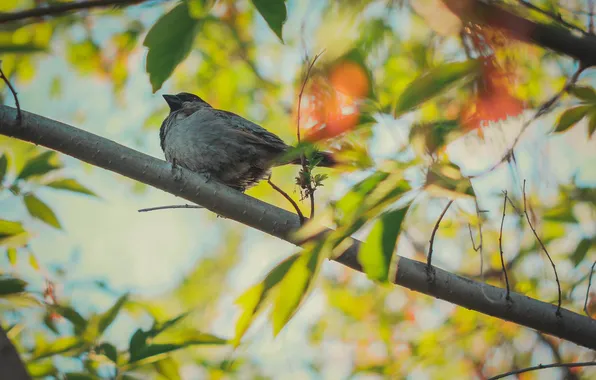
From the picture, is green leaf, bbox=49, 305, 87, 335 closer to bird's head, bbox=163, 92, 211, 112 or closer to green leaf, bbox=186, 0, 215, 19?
green leaf, bbox=186, 0, 215, 19

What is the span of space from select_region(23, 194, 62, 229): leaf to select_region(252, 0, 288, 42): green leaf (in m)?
1.92

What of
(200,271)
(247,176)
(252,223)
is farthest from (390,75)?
(200,271)

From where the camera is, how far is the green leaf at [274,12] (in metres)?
1.17

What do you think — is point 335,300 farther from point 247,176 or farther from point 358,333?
point 247,176

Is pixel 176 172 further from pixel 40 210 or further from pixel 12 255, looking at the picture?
pixel 12 255

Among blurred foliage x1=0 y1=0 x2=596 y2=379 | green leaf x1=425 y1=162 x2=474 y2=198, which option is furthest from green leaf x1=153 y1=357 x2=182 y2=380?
green leaf x1=425 y1=162 x2=474 y2=198

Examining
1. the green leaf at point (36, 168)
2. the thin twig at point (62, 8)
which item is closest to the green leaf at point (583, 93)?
the thin twig at point (62, 8)

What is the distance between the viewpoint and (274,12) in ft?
3.85

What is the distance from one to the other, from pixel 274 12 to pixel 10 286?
161 cm

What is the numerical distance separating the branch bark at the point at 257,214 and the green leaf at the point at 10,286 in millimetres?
568

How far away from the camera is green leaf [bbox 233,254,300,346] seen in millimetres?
1135

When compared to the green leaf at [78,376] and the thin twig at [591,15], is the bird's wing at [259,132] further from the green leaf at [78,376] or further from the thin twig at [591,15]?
the thin twig at [591,15]

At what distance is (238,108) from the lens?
19.1 ft


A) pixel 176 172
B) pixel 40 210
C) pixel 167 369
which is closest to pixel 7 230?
pixel 40 210
